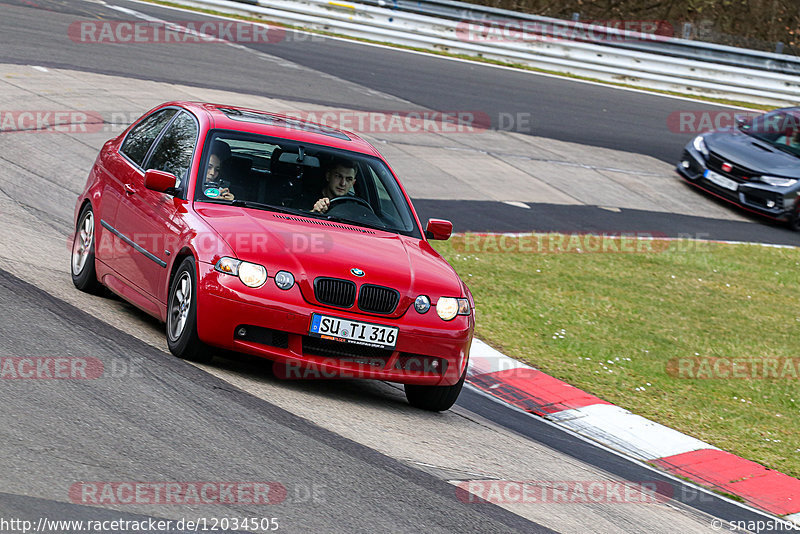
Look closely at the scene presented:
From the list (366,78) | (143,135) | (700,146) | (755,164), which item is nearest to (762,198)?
(755,164)

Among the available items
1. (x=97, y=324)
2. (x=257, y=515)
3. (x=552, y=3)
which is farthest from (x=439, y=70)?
(x=257, y=515)

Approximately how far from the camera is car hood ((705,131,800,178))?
688 inches

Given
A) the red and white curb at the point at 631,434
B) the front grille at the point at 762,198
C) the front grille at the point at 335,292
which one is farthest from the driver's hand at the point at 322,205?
the front grille at the point at 762,198

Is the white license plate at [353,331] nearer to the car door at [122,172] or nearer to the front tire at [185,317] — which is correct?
the front tire at [185,317]

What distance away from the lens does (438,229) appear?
25.4 feet

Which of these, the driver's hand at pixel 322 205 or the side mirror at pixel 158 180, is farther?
the driver's hand at pixel 322 205

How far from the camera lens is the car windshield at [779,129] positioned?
1822 centimetres

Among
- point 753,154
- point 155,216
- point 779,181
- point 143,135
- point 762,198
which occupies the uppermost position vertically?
point 143,135

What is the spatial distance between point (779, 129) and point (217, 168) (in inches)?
544

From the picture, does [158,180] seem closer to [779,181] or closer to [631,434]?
[631,434]

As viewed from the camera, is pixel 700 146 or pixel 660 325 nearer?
pixel 660 325

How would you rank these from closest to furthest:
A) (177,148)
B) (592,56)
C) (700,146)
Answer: (177,148), (700,146), (592,56)

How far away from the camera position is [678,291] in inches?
490

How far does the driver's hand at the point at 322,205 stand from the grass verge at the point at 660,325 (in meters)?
2.56
